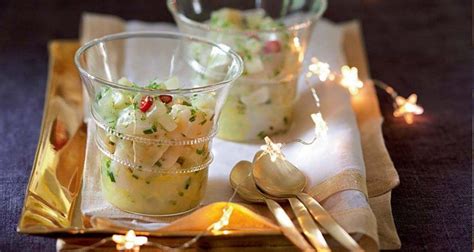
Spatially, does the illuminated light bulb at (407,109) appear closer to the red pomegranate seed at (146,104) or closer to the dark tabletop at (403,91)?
the dark tabletop at (403,91)

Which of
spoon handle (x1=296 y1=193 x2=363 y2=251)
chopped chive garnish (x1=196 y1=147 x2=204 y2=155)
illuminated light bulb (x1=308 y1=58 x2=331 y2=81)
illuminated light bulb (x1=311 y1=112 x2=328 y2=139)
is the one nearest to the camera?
spoon handle (x1=296 y1=193 x2=363 y2=251)

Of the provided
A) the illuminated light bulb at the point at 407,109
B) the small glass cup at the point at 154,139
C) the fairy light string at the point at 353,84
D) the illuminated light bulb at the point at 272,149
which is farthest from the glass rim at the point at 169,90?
the illuminated light bulb at the point at 407,109

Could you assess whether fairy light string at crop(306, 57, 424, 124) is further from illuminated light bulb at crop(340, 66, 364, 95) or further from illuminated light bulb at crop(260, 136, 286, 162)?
illuminated light bulb at crop(260, 136, 286, 162)

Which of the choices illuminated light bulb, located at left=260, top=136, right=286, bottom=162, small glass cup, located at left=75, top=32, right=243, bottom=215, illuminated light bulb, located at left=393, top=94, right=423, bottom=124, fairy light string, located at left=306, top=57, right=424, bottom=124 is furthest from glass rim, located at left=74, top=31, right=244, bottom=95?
illuminated light bulb, located at left=393, top=94, right=423, bottom=124

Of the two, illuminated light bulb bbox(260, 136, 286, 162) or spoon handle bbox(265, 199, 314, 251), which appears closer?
spoon handle bbox(265, 199, 314, 251)

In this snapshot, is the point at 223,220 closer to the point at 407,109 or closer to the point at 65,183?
the point at 65,183

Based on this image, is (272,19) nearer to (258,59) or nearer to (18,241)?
(258,59)
